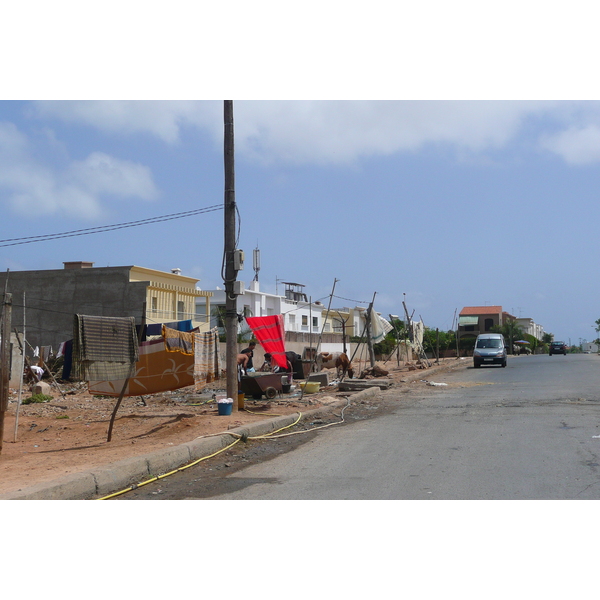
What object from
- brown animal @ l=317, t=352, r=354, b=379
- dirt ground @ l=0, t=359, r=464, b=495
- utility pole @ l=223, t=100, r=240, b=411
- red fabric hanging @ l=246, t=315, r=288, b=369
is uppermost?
utility pole @ l=223, t=100, r=240, b=411

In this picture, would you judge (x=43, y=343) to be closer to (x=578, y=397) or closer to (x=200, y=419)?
(x=200, y=419)

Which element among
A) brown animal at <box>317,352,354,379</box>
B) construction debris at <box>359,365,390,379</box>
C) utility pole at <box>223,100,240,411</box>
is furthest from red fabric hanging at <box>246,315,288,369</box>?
construction debris at <box>359,365,390,379</box>

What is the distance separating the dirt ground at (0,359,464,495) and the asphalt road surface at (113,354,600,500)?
1292mm

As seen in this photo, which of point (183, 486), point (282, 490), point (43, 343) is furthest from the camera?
point (43, 343)

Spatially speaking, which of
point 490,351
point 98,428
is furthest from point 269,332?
point 490,351

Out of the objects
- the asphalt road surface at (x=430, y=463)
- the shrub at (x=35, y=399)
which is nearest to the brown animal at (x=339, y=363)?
the asphalt road surface at (x=430, y=463)

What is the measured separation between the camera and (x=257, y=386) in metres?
16.4

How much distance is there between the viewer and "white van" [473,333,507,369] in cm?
3609

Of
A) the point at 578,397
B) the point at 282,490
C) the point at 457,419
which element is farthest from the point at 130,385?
the point at 578,397

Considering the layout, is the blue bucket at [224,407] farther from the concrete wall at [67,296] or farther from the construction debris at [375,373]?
the concrete wall at [67,296]

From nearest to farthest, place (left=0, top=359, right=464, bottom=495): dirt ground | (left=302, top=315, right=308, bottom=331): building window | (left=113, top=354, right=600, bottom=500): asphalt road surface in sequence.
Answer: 1. (left=113, top=354, right=600, bottom=500): asphalt road surface
2. (left=0, top=359, right=464, bottom=495): dirt ground
3. (left=302, top=315, right=308, bottom=331): building window

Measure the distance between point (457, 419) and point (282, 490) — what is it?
6682 millimetres

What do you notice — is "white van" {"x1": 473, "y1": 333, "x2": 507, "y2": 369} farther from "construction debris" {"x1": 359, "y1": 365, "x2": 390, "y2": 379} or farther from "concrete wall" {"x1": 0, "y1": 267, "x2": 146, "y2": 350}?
"concrete wall" {"x1": 0, "y1": 267, "x2": 146, "y2": 350}

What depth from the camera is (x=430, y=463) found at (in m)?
7.71
